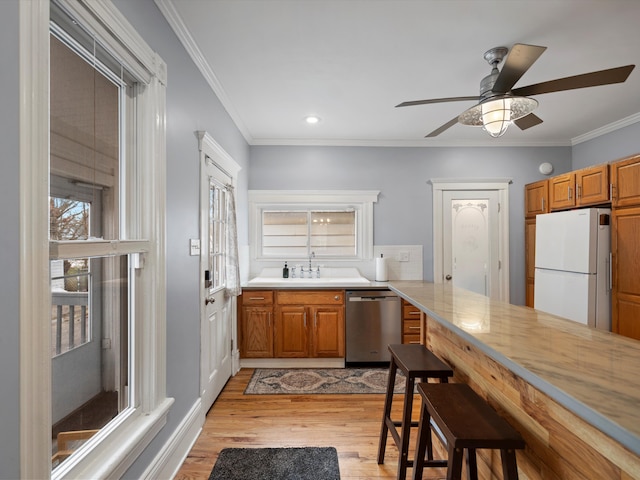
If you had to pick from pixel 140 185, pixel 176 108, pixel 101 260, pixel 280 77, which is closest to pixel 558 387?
pixel 101 260

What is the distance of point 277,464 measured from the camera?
6.83 feet

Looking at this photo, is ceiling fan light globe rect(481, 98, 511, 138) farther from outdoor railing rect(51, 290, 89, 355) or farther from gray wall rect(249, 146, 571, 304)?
outdoor railing rect(51, 290, 89, 355)

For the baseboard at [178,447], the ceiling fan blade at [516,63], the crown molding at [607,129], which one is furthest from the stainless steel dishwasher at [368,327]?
the crown molding at [607,129]

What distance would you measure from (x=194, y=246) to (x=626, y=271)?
3536mm

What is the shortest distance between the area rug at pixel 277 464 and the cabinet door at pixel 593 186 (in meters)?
3.21

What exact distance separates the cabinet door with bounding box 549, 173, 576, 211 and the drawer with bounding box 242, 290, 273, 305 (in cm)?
322

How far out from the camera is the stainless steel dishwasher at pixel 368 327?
12.0 ft

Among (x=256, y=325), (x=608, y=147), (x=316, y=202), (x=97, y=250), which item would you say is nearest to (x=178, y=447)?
(x=97, y=250)

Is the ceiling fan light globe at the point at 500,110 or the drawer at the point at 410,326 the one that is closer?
the ceiling fan light globe at the point at 500,110

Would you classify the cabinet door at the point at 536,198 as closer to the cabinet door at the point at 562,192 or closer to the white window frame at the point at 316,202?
the cabinet door at the point at 562,192

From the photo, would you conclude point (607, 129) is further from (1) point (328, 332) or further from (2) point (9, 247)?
(2) point (9, 247)

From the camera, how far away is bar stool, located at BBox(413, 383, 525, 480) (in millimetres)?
1154

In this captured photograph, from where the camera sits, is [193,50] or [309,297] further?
[309,297]

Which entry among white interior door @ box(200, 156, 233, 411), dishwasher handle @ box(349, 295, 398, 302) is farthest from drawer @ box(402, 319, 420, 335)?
white interior door @ box(200, 156, 233, 411)
